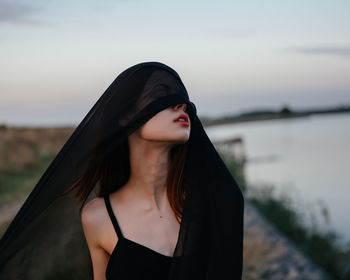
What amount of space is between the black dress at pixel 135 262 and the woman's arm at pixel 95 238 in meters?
0.06

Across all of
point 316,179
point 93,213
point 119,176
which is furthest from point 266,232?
point 316,179

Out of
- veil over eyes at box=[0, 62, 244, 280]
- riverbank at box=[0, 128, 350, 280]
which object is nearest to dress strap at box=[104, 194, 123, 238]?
veil over eyes at box=[0, 62, 244, 280]

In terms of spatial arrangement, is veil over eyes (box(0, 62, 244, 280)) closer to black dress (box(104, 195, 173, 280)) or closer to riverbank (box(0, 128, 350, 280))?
black dress (box(104, 195, 173, 280))

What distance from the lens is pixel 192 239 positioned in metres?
2.17

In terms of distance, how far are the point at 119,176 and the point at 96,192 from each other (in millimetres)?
137

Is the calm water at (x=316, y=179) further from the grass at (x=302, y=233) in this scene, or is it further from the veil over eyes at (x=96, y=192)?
the veil over eyes at (x=96, y=192)

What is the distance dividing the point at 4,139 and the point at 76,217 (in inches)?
613

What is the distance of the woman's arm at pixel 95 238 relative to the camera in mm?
2234

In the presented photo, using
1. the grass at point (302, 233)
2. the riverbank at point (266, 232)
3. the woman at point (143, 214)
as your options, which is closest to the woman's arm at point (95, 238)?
the woman at point (143, 214)

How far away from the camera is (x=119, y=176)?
239 cm

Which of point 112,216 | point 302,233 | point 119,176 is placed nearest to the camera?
point 112,216

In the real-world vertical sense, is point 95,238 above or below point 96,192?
below

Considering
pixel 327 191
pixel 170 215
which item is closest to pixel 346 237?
pixel 327 191

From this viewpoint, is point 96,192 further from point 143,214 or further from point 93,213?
point 143,214
